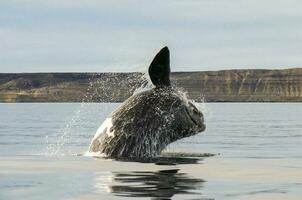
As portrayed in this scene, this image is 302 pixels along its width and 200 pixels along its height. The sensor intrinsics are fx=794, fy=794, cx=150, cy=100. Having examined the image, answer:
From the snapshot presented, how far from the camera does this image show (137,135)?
16.8m

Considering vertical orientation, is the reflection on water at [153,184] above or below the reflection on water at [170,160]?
below

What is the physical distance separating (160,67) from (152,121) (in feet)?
3.96

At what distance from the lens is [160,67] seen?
16766mm

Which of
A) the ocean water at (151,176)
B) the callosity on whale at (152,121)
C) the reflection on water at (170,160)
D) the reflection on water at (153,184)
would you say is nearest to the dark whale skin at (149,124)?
the callosity on whale at (152,121)

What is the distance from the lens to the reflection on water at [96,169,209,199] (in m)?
11.5

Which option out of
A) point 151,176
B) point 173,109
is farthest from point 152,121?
point 151,176

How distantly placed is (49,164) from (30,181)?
362 cm

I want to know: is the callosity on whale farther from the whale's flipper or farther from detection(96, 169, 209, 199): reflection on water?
detection(96, 169, 209, 199): reflection on water

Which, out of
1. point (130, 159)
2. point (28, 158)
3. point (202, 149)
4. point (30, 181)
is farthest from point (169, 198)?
point (202, 149)

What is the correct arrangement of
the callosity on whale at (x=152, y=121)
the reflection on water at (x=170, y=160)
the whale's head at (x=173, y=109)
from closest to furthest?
the reflection on water at (x=170, y=160), the callosity on whale at (x=152, y=121), the whale's head at (x=173, y=109)

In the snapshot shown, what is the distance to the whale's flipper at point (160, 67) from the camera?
16.7m

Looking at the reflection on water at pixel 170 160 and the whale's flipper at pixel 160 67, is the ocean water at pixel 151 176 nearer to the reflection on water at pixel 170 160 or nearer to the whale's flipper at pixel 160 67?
the reflection on water at pixel 170 160

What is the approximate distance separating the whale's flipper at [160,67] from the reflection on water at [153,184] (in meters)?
2.60

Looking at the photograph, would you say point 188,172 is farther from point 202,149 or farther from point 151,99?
point 202,149
